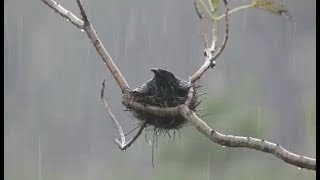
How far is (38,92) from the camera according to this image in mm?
9023

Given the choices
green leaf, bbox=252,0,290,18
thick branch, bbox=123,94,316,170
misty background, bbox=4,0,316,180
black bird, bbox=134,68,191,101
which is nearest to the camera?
thick branch, bbox=123,94,316,170

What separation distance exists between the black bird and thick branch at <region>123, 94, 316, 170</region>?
0.03 meters

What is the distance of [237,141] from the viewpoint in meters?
0.79

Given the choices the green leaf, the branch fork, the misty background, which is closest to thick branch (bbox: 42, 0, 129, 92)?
the branch fork

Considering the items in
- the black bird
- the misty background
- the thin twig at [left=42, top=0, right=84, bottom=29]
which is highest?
the misty background

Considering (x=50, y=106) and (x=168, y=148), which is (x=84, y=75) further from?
(x=168, y=148)

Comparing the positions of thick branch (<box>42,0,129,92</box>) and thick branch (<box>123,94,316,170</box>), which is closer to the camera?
thick branch (<box>123,94,316,170</box>)

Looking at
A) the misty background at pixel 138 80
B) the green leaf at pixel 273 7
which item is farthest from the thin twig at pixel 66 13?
the misty background at pixel 138 80

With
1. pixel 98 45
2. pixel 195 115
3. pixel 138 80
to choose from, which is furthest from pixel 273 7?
pixel 138 80

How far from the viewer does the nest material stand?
0.93 meters

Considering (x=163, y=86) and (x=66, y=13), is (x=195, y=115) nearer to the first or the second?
(x=163, y=86)

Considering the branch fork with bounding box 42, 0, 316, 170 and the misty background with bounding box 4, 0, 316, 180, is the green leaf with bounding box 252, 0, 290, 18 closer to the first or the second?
the branch fork with bounding box 42, 0, 316, 170

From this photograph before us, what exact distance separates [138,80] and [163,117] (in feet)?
17.7

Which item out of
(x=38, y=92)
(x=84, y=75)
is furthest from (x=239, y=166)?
(x=38, y=92)
